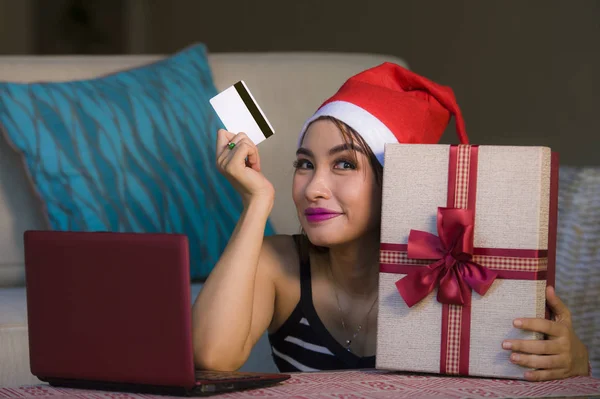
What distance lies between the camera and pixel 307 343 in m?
1.59

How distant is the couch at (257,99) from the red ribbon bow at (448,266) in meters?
0.63

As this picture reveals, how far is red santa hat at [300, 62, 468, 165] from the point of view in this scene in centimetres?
146

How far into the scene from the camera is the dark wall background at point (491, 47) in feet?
8.91

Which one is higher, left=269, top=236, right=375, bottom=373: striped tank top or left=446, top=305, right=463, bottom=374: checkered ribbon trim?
left=446, top=305, right=463, bottom=374: checkered ribbon trim

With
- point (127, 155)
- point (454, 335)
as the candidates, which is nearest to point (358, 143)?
point (454, 335)

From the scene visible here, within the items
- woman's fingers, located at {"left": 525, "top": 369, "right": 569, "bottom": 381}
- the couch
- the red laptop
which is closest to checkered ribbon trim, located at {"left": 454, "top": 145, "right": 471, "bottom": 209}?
woman's fingers, located at {"left": 525, "top": 369, "right": 569, "bottom": 381}

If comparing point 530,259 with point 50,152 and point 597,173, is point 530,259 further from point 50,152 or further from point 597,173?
point 50,152

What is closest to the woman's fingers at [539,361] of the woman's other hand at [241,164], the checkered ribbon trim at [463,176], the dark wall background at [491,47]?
Answer: the checkered ribbon trim at [463,176]

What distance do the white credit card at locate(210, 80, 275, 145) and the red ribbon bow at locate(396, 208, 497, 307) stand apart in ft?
1.04

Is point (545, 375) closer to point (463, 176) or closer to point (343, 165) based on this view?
point (463, 176)

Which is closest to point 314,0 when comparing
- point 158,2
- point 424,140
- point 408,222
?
point 158,2

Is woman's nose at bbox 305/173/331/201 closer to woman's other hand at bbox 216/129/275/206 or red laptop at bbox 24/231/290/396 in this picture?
woman's other hand at bbox 216/129/275/206

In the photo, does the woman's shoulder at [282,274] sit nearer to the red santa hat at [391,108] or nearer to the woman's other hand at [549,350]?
the red santa hat at [391,108]

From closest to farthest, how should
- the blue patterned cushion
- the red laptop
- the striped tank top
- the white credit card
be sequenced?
the red laptop
the white credit card
the striped tank top
the blue patterned cushion
